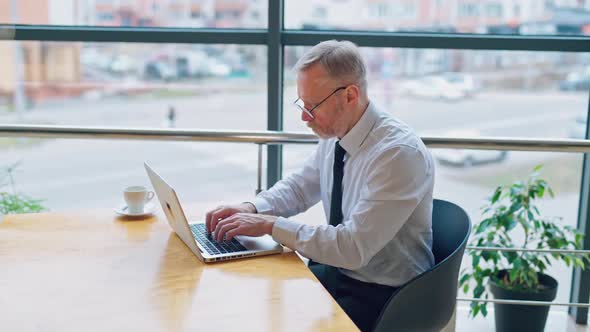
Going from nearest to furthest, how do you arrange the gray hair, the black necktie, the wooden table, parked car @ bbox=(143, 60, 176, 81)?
the wooden table, the gray hair, the black necktie, parked car @ bbox=(143, 60, 176, 81)

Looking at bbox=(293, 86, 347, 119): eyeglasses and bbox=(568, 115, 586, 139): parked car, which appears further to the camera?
bbox=(568, 115, 586, 139): parked car

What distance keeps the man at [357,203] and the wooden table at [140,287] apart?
0.11 meters

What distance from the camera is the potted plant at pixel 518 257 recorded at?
305 centimetres

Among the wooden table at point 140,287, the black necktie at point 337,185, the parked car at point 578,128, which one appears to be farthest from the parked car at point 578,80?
the wooden table at point 140,287

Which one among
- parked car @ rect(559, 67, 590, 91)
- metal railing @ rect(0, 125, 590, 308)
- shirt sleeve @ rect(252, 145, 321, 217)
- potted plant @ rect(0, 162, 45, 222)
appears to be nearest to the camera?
shirt sleeve @ rect(252, 145, 321, 217)

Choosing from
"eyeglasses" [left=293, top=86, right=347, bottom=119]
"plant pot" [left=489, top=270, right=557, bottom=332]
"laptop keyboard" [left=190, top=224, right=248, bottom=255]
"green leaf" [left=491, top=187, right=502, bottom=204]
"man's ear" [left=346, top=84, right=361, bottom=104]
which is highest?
"man's ear" [left=346, top=84, right=361, bottom=104]

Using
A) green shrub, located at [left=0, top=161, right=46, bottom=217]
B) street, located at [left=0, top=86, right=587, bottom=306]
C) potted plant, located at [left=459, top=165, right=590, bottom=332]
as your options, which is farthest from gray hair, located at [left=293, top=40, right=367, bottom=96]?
green shrub, located at [left=0, top=161, right=46, bottom=217]

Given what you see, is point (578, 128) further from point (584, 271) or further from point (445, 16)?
point (445, 16)

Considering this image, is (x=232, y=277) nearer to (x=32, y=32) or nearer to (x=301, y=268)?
(x=301, y=268)

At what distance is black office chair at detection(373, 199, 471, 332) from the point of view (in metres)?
1.77

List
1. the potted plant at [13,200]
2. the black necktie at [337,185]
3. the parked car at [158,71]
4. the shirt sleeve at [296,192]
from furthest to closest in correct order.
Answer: the parked car at [158,71]
the potted plant at [13,200]
the shirt sleeve at [296,192]
the black necktie at [337,185]

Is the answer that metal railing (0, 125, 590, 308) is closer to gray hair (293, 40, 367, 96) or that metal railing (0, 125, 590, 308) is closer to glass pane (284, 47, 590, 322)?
gray hair (293, 40, 367, 96)

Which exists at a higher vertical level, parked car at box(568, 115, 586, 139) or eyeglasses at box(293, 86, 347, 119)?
eyeglasses at box(293, 86, 347, 119)

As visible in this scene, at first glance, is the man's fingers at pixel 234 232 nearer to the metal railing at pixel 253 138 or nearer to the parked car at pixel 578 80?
the metal railing at pixel 253 138
